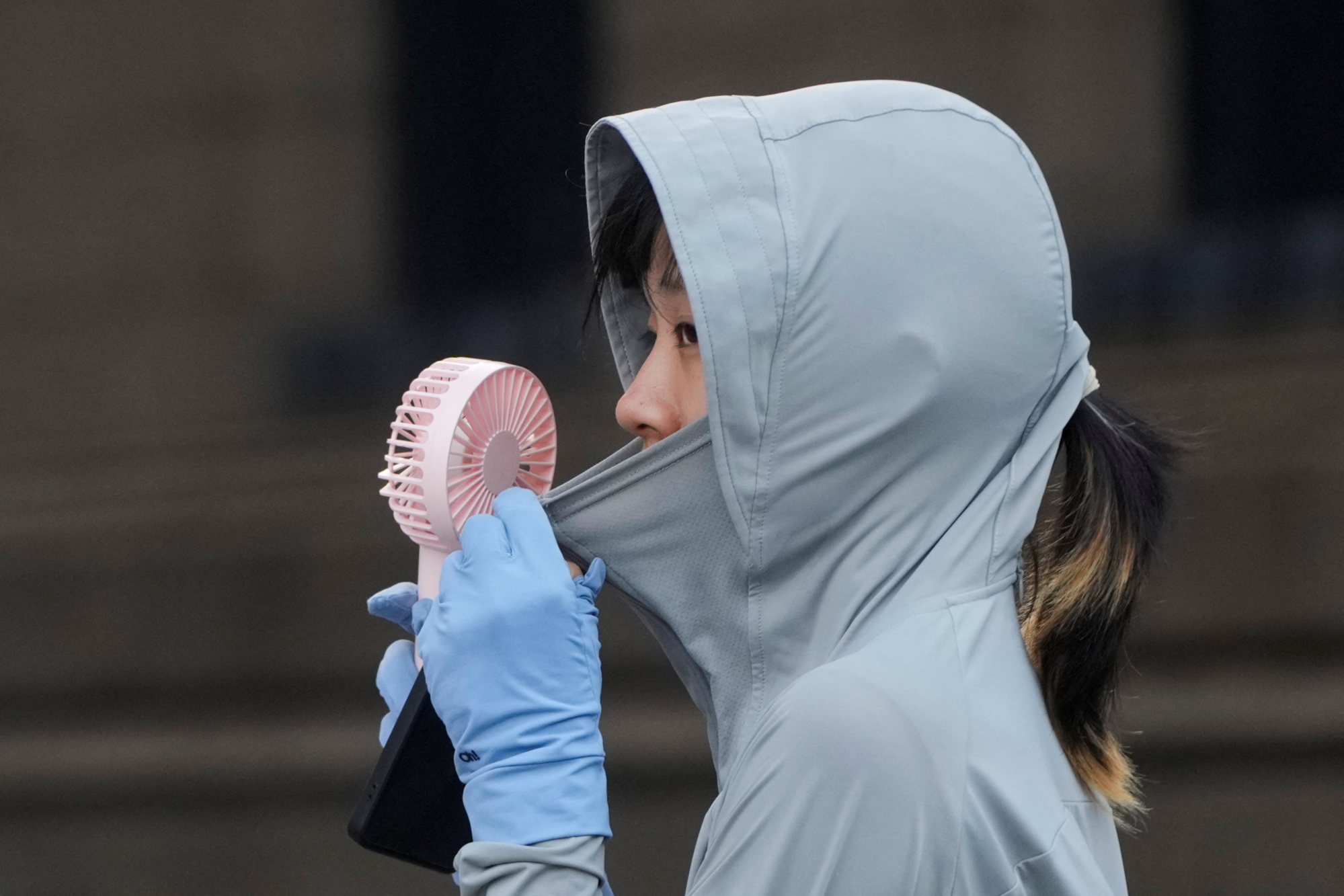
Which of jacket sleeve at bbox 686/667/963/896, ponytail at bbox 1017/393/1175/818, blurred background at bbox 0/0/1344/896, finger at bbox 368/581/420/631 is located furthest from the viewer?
blurred background at bbox 0/0/1344/896

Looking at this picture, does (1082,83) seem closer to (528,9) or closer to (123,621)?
(528,9)

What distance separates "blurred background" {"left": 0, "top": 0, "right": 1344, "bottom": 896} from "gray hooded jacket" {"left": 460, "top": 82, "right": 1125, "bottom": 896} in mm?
2929

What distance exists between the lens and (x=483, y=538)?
1.49 m

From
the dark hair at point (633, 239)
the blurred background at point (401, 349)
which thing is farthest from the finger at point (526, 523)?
the blurred background at point (401, 349)

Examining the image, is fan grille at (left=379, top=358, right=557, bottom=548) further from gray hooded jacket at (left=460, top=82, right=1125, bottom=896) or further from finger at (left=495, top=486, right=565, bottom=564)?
gray hooded jacket at (left=460, top=82, right=1125, bottom=896)

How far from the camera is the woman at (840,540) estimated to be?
119cm

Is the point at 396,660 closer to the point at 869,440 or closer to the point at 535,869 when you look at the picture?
the point at 535,869

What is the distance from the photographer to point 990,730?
1228mm

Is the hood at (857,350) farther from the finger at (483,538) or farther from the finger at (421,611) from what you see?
A: the finger at (421,611)

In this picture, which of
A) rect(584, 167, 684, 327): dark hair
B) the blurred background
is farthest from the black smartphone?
the blurred background

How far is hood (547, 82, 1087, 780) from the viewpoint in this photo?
4.32 feet

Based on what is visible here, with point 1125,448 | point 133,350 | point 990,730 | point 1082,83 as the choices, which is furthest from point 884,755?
point 133,350

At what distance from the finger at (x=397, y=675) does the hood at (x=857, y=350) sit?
0.58 m

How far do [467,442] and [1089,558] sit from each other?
2.33ft
